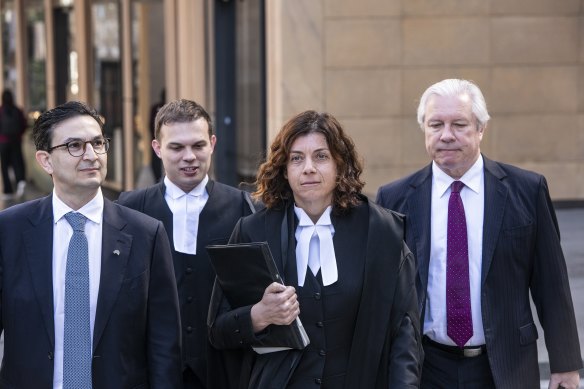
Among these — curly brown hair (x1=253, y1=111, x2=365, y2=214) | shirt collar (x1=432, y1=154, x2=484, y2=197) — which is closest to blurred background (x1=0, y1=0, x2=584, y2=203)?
shirt collar (x1=432, y1=154, x2=484, y2=197)

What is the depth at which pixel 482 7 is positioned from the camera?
1591 cm

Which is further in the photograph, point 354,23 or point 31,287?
point 354,23

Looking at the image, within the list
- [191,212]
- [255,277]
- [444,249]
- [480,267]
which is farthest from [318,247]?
[191,212]

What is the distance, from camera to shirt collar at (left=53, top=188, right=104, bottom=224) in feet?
14.8

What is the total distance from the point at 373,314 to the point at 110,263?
40.3 inches

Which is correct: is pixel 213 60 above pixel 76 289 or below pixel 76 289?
above

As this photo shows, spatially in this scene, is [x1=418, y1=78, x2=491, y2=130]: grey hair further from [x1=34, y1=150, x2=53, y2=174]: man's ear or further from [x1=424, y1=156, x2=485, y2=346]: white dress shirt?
[x1=34, y1=150, x2=53, y2=174]: man's ear

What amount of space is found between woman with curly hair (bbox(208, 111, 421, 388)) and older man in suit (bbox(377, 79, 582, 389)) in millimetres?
517

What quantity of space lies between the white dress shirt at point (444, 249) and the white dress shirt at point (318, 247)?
747 mm

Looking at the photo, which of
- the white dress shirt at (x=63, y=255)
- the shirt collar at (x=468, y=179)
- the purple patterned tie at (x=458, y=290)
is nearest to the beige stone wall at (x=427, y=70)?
the shirt collar at (x=468, y=179)

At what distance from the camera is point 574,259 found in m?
12.4

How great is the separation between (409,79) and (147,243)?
11.7 m

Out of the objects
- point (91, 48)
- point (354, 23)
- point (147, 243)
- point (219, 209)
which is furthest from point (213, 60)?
point (147, 243)

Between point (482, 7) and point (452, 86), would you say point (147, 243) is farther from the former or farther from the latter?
point (482, 7)
